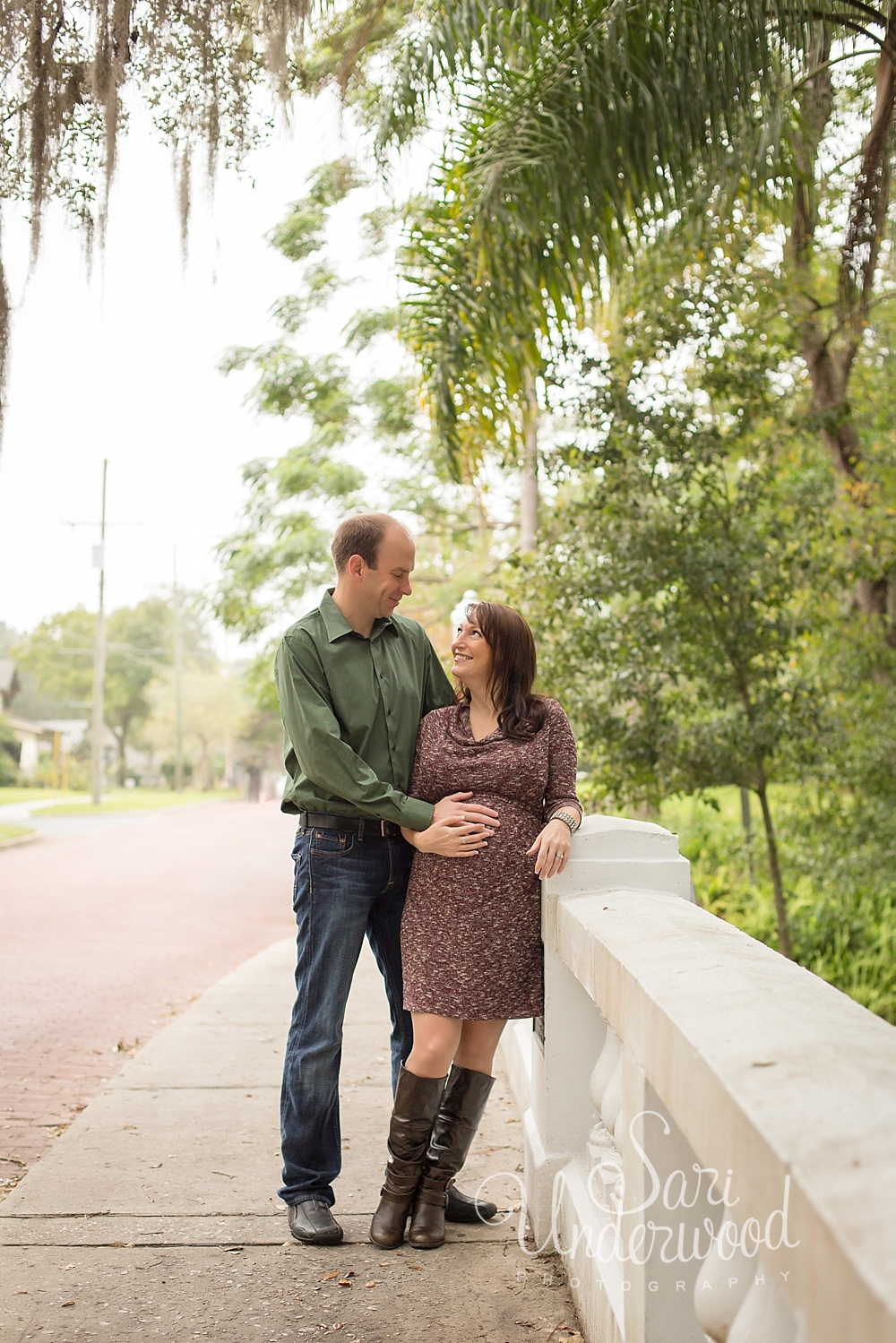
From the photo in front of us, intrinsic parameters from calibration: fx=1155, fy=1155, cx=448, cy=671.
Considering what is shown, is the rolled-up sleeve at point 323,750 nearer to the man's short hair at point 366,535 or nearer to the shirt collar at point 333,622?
the shirt collar at point 333,622

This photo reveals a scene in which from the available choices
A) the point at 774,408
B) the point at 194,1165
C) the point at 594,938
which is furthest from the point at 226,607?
the point at 594,938

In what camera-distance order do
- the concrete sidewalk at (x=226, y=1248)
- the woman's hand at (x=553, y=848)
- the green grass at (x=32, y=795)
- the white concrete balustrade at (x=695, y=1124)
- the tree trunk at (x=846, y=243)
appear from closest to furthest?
the white concrete balustrade at (x=695, y=1124)
the concrete sidewalk at (x=226, y=1248)
the woman's hand at (x=553, y=848)
the tree trunk at (x=846, y=243)
the green grass at (x=32, y=795)

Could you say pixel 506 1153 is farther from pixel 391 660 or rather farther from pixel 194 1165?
pixel 391 660

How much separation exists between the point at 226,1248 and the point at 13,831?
828 inches

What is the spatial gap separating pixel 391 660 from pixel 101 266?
7.54 ft

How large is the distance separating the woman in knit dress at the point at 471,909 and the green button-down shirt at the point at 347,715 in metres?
0.13

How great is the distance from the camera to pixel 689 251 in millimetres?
6648

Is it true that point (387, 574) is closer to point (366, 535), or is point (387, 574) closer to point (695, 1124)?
point (366, 535)

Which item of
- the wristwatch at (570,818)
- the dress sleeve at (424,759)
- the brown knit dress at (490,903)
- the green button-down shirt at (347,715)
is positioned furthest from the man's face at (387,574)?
the wristwatch at (570,818)

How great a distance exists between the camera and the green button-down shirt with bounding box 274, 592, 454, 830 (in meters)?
3.22

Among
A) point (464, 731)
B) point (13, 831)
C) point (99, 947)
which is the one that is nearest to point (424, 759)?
point (464, 731)

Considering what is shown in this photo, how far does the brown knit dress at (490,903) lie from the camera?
3123mm

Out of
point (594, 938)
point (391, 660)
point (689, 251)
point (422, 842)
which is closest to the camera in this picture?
point (594, 938)

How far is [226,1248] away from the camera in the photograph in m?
3.16
